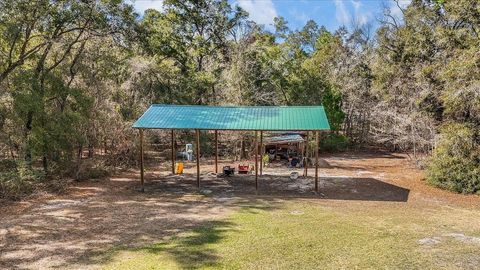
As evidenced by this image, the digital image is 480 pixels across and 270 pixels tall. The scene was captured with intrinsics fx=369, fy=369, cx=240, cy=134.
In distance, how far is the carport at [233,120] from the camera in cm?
1380

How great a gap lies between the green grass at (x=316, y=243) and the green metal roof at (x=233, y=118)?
363 cm

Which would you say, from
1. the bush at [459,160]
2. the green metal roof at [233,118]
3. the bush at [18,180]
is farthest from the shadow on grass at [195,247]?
the bush at [459,160]

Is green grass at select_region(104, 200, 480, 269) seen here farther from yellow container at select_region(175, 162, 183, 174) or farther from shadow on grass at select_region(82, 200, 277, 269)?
yellow container at select_region(175, 162, 183, 174)

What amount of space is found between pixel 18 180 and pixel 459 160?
16400 mm

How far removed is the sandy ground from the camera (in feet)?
27.3

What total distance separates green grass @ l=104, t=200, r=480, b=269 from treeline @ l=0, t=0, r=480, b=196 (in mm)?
5672

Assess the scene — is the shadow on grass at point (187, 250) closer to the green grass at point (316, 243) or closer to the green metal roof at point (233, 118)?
the green grass at point (316, 243)

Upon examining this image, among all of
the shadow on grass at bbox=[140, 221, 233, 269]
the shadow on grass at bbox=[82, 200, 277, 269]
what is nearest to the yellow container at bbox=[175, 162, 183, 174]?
the shadow on grass at bbox=[82, 200, 277, 269]

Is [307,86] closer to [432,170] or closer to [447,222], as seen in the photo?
[432,170]

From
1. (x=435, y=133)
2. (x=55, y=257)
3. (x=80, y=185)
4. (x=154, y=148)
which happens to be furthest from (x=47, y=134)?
(x=435, y=133)

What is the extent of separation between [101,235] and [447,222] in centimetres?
930

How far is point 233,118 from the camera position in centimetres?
1502

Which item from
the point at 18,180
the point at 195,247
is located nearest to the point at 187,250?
Result: the point at 195,247

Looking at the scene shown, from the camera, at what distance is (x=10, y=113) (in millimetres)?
13383
